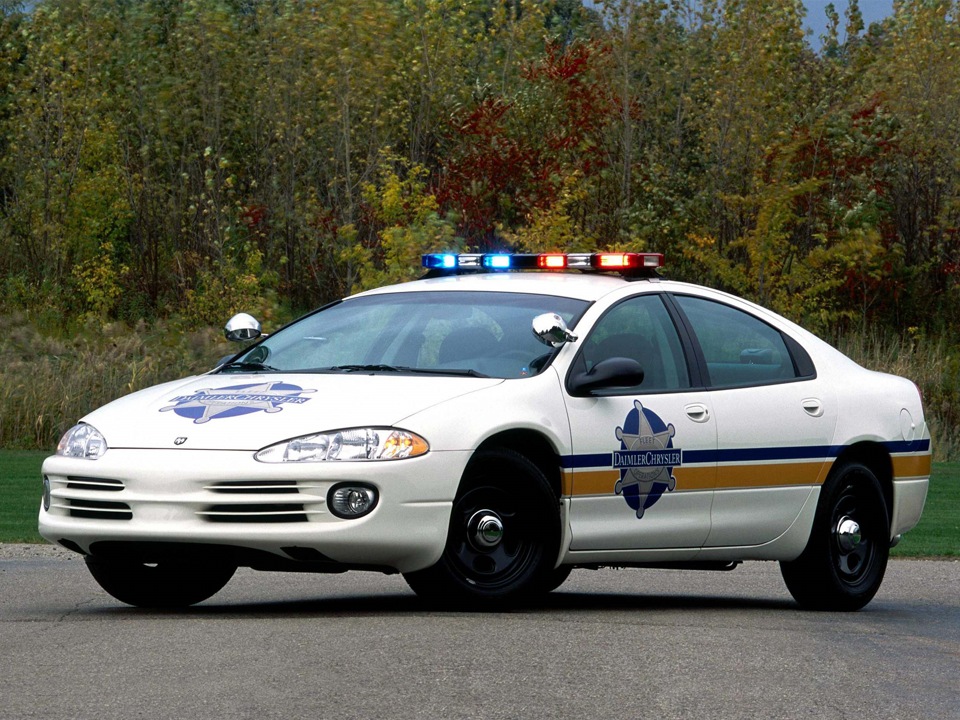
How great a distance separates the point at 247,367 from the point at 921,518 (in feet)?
30.1

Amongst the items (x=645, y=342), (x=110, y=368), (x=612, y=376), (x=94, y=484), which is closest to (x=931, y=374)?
(x=110, y=368)

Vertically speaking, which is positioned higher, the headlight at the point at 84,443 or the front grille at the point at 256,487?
the headlight at the point at 84,443

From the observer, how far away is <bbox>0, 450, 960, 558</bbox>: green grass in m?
14.6

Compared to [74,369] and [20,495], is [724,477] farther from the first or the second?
[74,369]

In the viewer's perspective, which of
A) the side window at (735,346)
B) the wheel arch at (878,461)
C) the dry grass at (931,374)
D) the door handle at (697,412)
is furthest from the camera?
the dry grass at (931,374)

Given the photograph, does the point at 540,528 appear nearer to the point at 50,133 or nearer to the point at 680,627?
the point at 680,627

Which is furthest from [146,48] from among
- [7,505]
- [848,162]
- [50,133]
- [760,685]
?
[760,685]

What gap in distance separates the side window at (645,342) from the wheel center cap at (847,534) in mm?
1334

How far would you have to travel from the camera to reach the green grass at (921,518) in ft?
48.0

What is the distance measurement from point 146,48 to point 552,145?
742 centimetres

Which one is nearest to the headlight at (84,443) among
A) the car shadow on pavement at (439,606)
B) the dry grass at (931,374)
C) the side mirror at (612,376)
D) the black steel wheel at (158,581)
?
the black steel wheel at (158,581)

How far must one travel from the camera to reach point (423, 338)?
9.27 metres

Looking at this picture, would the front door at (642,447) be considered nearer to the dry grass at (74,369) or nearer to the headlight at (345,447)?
the headlight at (345,447)

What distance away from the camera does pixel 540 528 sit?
8.66 m
